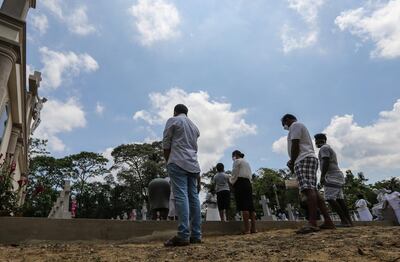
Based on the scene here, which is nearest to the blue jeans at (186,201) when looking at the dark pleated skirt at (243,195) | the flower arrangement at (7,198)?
the dark pleated skirt at (243,195)

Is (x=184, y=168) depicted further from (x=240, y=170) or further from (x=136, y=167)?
(x=136, y=167)

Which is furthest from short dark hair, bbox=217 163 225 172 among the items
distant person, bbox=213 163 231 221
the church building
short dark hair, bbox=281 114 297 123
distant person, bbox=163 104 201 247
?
the church building

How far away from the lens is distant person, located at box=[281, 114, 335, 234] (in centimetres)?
452

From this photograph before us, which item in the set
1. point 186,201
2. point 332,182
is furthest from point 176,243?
point 332,182

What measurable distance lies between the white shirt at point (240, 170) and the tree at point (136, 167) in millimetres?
33757

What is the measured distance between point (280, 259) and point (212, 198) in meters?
8.41

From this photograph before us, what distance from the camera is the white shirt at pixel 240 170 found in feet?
19.4

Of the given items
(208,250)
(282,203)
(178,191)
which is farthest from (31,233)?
(282,203)

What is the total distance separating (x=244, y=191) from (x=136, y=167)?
35.8m

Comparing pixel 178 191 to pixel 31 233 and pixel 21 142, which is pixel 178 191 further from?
pixel 21 142

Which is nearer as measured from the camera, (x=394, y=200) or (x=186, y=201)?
(x=186, y=201)

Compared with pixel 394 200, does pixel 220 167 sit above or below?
above

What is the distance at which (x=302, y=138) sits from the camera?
15.9ft

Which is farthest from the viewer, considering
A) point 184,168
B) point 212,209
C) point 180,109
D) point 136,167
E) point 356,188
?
point 356,188
